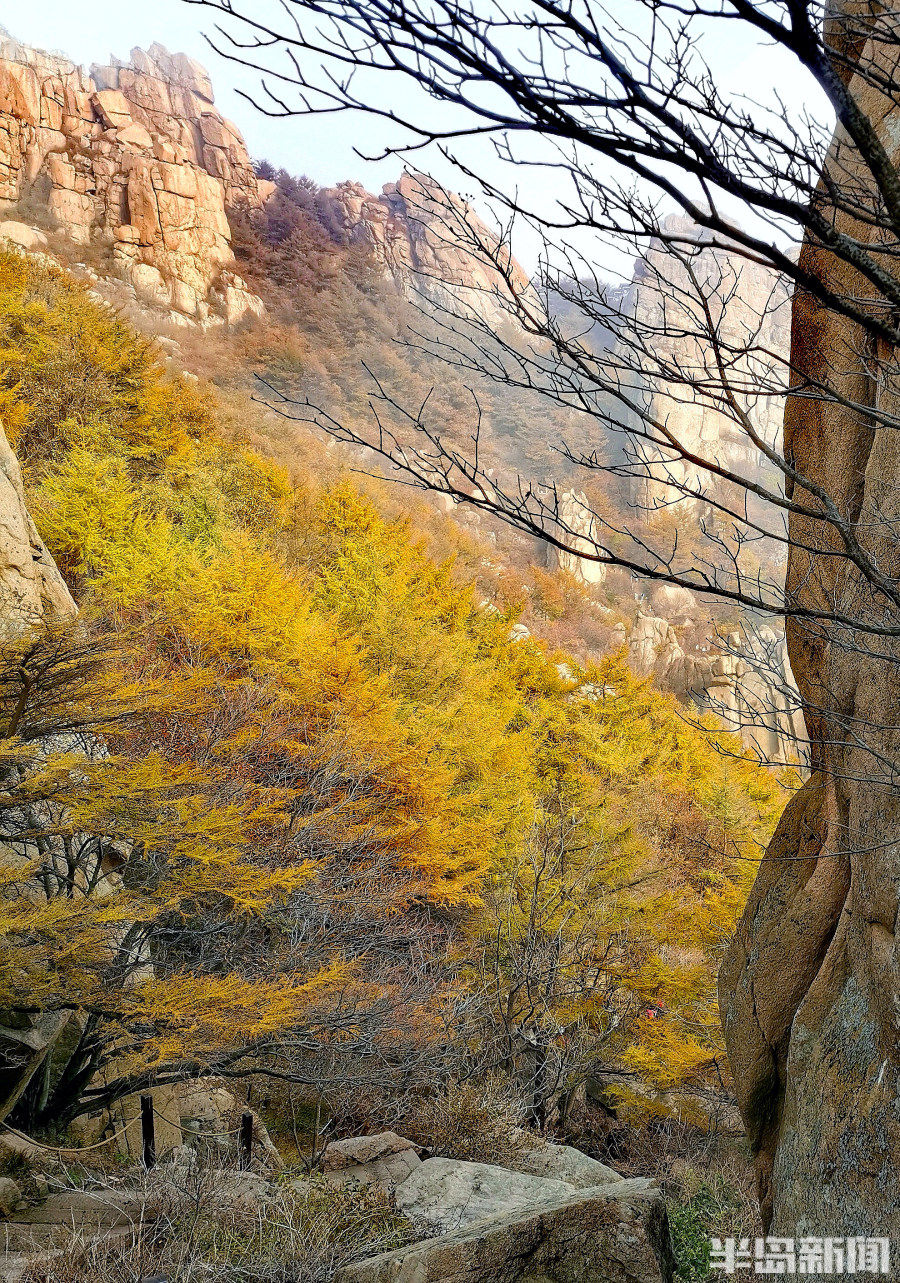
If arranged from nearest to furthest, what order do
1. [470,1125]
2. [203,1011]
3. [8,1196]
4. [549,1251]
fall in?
[549,1251], [8,1196], [203,1011], [470,1125]

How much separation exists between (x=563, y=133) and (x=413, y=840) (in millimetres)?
10210

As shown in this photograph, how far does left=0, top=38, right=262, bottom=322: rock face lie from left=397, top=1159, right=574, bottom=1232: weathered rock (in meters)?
37.7

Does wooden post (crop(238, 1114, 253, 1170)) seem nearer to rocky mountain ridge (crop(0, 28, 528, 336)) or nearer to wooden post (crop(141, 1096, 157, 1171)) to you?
wooden post (crop(141, 1096, 157, 1171))

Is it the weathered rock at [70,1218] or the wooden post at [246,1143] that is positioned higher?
the weathered rock at [70,1218]

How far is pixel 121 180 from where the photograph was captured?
37.2m

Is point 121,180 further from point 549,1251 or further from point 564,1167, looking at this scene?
point 549,1251

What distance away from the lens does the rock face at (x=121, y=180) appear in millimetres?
35875

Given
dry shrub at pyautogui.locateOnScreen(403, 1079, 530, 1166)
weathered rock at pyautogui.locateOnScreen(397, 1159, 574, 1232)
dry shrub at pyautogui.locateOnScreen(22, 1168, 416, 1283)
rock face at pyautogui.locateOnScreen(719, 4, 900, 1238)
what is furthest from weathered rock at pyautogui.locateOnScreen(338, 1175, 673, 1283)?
dry shrub at pyautogui.locateOnScreen(403, 1079, 530, 1166)

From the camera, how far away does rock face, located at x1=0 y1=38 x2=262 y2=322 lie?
35875mm

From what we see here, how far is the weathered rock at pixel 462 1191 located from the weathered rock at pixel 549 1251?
67.6 inches

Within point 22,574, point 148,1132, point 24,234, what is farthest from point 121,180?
point 148,1132

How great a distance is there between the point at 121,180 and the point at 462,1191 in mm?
42391

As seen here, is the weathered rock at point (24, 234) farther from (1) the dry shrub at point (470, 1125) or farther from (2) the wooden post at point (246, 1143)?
(1) the dry shrub at point (470, 1125)

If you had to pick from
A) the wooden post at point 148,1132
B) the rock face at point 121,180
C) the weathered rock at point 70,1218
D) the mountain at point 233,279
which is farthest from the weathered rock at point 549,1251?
the rock face at point 121,180
